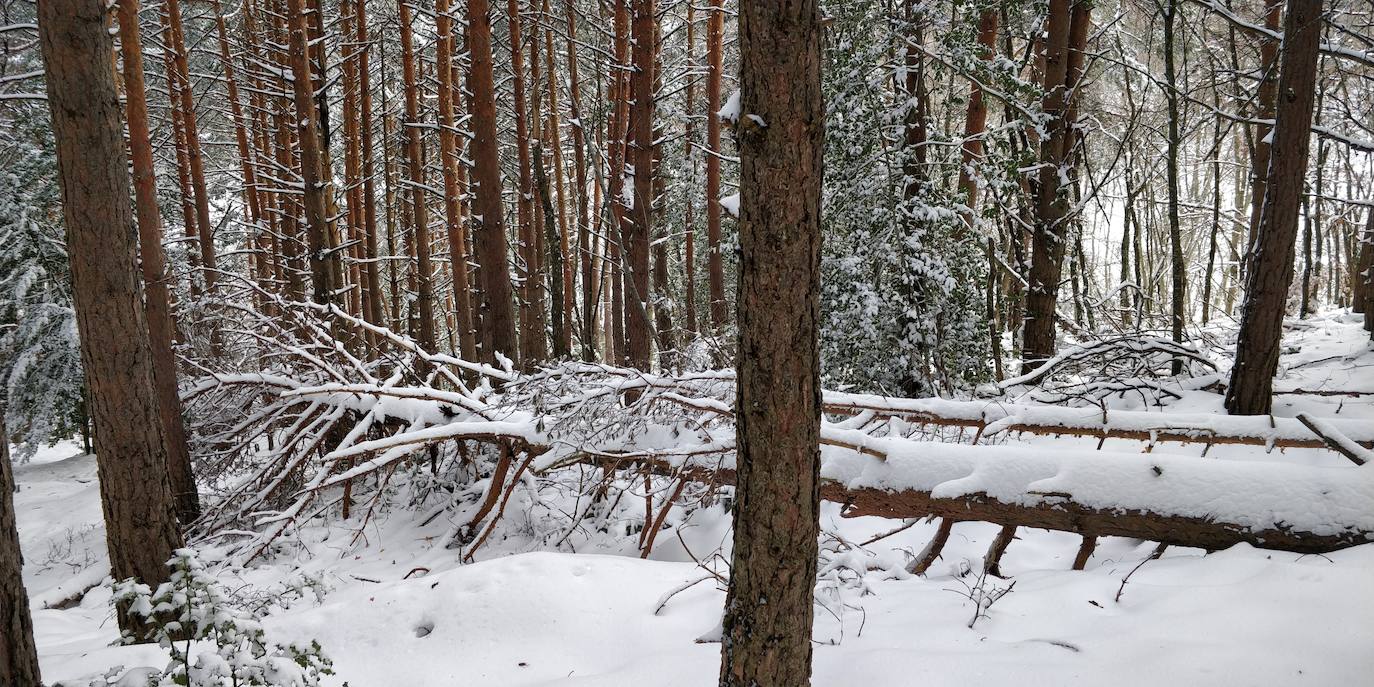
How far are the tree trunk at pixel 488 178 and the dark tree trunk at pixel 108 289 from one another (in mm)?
4484

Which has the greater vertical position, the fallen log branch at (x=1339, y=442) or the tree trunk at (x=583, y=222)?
the tree trunk at (x=583, y=222)

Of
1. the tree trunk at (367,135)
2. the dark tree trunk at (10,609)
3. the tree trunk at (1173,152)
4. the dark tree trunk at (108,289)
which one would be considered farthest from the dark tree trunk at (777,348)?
the tree trunk at (367,135)

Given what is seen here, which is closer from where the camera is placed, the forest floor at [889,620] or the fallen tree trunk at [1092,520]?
the forest floor at [889,620]

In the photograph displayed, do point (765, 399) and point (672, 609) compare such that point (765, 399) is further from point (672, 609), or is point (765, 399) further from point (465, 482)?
point (465, 482)

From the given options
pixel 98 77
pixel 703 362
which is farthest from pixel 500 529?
pixel 98 77

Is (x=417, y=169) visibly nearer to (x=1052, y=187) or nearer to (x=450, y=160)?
(x=450, y=160)

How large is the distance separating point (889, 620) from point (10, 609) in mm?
3669

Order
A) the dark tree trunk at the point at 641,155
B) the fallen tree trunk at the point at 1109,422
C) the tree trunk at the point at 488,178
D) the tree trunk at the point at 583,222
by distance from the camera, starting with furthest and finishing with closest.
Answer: the tree trunk at the point at 583,222 → the tree trunk at the point at 488,178 → the dark tree trunk at the point at 641,155 → the fallen tree trunk at the point at 1109,422

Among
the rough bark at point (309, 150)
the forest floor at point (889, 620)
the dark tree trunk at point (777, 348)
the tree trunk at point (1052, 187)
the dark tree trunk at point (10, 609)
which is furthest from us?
the rough bark at point (309, 150)

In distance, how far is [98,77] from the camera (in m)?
4.17

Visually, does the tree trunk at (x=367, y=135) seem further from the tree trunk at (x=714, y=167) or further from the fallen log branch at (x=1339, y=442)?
the fallen log branch at (x=1339, y=442)

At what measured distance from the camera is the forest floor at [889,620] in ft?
8.85

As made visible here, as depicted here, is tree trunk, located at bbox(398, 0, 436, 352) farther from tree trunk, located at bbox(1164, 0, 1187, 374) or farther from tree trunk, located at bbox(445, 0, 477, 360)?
tree trunk, located at bbox(1164, 0, 1187, 374)

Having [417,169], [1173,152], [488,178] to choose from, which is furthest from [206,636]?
[417,169]
